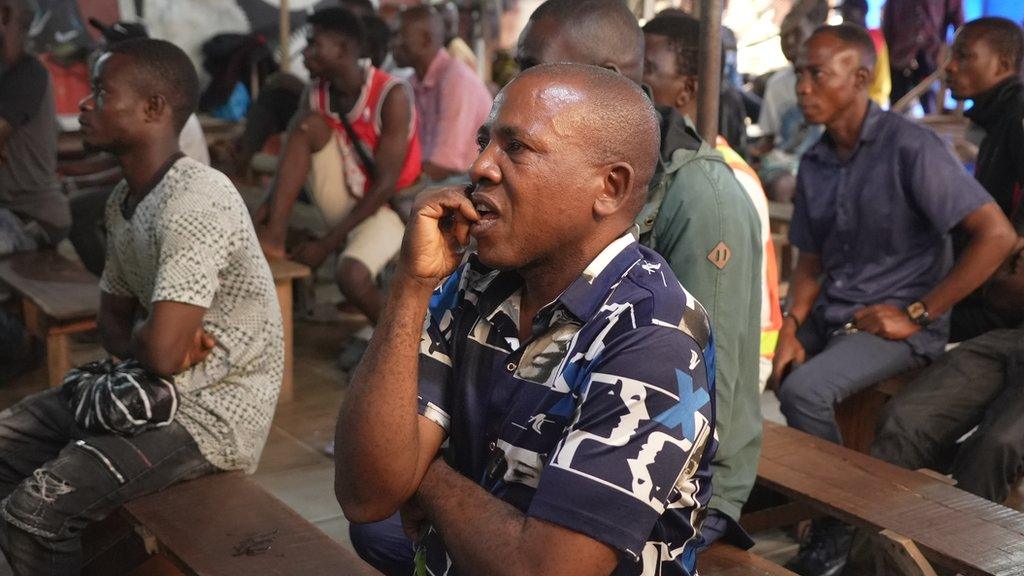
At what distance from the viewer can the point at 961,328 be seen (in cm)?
408

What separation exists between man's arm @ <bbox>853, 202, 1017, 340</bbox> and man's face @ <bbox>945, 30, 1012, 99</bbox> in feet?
2.69

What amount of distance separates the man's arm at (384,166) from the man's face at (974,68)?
252 cm

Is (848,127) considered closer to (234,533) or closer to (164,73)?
(164,73)

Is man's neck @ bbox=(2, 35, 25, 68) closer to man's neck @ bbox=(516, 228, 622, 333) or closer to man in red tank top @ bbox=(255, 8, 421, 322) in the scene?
man in red tank top @ bbox=(255, 8, 421, 322)

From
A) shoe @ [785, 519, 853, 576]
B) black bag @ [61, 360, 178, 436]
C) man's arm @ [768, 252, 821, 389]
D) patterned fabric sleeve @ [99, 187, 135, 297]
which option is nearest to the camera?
black bag @ [61, 360, 178, 436]

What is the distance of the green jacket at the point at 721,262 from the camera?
2484 millimetres

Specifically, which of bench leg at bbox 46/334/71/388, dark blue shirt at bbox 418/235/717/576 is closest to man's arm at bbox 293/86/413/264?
bench leg at bbox 46/334/71/388

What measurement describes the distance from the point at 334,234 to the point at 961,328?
293 cm

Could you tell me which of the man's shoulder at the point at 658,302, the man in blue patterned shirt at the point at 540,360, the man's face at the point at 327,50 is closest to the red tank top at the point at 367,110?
the man's face at the point at 327,50

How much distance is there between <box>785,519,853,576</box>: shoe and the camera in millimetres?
3498

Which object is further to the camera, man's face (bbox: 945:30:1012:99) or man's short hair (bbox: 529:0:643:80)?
man's face (bbox: 945:30:1012:99)

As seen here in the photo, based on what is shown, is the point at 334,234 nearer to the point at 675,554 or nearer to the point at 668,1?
the point at 675,554

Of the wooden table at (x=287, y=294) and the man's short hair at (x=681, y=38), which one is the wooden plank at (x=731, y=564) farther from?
the wooden table at (x=287, y=294)

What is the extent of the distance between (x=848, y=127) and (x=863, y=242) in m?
0.43
